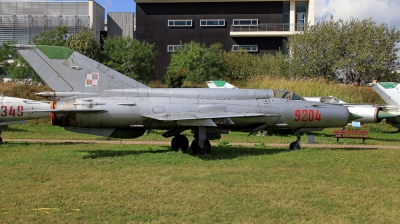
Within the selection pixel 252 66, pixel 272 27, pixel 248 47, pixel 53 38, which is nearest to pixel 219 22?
pixel 248 47

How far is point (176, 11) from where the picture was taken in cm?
4959

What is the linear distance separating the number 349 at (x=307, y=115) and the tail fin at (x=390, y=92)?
10980 millimetres

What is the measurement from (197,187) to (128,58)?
31951 mm

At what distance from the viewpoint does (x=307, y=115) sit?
610 inches

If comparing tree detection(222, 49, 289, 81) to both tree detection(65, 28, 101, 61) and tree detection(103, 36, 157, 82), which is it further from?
tree detection(65, 28, 101, 61)

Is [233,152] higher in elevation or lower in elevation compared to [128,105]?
lower

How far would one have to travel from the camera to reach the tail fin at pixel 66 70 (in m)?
13.8

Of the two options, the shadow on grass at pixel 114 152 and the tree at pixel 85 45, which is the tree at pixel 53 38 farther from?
the shadow on grass at pixel 114 152

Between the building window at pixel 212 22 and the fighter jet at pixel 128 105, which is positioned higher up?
the building window at pixel 212 22

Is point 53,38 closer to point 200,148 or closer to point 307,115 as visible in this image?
point 200,148

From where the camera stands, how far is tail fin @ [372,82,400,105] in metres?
24.3

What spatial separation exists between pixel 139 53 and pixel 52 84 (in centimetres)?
2708

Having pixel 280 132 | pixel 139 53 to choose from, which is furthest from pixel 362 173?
pixel 139 53

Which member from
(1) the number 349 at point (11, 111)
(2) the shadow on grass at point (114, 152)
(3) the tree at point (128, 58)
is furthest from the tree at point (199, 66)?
(2) the shadow on grass at point (114, 152)
